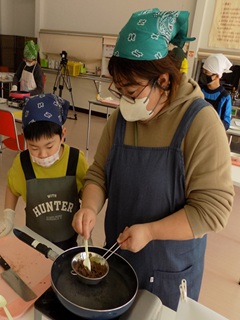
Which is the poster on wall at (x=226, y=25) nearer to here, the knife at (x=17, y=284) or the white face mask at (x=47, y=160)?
the white face mask at (x=47, y=160)

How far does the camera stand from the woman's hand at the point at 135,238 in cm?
67

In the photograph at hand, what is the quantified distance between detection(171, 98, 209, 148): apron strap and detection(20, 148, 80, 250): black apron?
542 mm

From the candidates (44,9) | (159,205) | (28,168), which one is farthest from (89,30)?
(159,205)

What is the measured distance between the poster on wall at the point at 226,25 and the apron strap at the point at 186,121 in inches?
157

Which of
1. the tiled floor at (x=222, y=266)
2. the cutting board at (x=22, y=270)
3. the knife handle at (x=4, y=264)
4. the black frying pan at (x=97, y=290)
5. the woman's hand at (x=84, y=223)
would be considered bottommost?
the tiled floor at (x=222, y=266)

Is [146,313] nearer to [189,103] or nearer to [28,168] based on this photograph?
[189,103]

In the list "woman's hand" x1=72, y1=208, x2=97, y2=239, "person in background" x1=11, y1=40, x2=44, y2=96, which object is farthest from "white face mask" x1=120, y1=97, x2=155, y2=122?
"person in background" x1=11, y1=40, x2=44, y2=96

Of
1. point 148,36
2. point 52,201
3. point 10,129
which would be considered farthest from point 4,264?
point 10,129

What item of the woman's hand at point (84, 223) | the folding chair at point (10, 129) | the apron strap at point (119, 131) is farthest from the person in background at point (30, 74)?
the woman's hand at point (84, 223)

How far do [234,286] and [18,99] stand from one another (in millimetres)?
2693

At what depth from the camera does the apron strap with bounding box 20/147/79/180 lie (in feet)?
3.58

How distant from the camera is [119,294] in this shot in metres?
0.62

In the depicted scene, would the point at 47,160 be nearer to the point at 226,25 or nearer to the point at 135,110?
the point at 135,110

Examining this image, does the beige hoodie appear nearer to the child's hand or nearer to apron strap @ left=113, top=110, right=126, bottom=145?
apron strap @ left=113, top=110, right=126, bottom=145
